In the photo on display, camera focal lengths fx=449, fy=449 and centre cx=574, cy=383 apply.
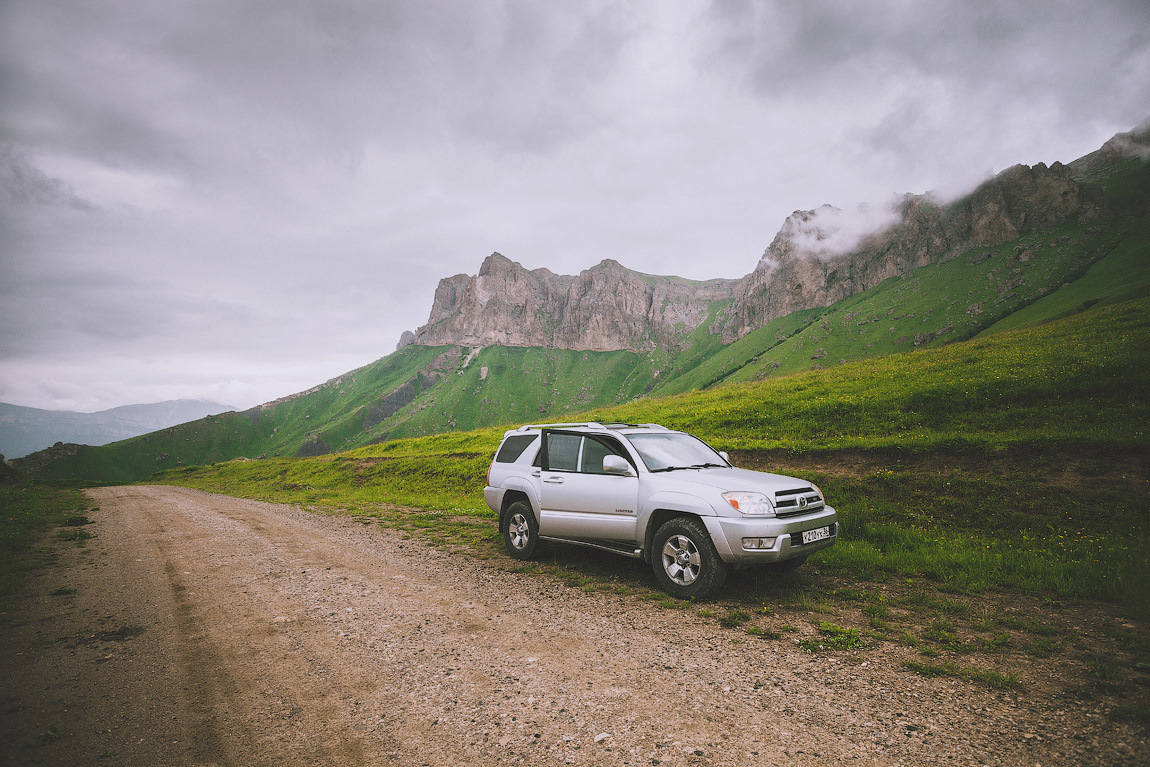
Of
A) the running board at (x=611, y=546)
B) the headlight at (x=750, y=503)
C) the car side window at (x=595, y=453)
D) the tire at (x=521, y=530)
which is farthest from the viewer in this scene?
the tire at (x=521, y=530)

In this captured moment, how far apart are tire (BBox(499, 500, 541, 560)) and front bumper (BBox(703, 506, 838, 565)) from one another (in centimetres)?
366

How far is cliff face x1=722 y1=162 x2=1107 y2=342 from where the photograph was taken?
136 meters

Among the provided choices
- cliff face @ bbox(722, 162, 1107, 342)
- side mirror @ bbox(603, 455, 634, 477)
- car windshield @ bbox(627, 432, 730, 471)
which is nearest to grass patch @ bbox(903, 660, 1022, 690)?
car windshield @ bbox(627, 432, 730, 471)

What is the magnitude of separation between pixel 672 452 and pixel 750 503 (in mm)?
1922

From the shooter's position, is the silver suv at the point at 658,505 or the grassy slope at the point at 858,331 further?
the grassy slope at the point at 858,331

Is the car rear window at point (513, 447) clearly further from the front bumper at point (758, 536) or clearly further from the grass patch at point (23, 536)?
the grass patch at point (23, 536)

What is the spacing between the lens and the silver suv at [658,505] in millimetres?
6121

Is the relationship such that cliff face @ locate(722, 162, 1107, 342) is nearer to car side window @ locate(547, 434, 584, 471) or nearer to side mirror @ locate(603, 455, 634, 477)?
car side window @ locate(547, 434, 584, 471)

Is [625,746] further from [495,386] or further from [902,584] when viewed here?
[495,386]

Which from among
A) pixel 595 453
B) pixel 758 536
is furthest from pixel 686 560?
pixel 595 453

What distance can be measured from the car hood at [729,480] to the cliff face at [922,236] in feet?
622

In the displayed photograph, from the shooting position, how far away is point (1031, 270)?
11875 centimetres

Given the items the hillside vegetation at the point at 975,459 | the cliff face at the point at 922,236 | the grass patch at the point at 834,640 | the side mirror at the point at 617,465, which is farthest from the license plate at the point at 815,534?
A: the cliff face at the point at 922,236

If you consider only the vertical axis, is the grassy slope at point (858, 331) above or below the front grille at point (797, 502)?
above
